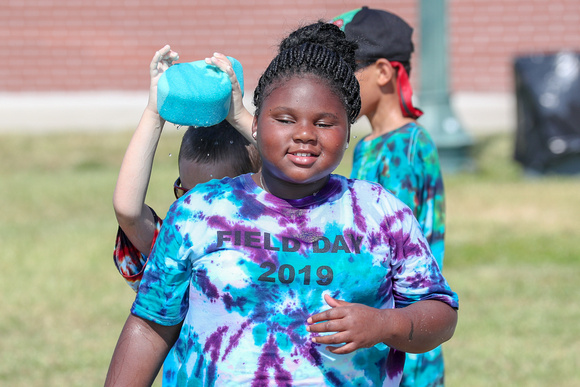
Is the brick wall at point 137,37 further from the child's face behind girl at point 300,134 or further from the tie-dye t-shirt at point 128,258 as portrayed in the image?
the child's face behind girl at point 300,134

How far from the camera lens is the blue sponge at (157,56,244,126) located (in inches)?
89.4

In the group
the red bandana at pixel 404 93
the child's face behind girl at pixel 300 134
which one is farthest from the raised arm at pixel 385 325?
the red bandana at pixel 404 93

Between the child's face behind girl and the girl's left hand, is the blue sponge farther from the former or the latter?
the girl's left hand

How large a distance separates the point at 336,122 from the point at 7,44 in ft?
46.3

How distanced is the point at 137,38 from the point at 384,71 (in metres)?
12.4

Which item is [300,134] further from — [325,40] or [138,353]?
[138,353]

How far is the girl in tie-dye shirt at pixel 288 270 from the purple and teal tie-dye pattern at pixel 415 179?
3.06 feet

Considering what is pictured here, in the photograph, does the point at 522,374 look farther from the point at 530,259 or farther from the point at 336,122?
the point at 336,122

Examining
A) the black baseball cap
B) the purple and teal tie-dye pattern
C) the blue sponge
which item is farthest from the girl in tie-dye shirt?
the black baseball cap

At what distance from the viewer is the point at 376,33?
3330 millimetres

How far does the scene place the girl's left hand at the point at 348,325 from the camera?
1.90 meters

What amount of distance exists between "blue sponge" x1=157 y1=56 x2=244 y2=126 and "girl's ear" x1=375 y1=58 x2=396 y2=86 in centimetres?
115

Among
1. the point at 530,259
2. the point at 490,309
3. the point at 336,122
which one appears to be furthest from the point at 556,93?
the point at 336,122

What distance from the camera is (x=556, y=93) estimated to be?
449 inches
